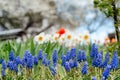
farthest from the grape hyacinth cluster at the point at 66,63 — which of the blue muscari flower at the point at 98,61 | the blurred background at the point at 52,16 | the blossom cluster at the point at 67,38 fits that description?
the blurred background at the point at 52,16

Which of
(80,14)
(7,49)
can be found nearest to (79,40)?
(7,49)

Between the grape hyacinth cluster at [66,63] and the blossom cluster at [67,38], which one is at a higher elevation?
the grape hyacinth cluster at [66,63]

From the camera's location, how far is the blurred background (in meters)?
10.3

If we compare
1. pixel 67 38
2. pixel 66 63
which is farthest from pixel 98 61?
pixel 67 38

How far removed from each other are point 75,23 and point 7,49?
591 cm

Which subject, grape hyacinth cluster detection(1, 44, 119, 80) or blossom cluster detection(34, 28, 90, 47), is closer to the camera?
grape hyacinth cluster detection(1, 44, 119, 80)

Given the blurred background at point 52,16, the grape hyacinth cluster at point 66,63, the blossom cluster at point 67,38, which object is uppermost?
the grape hyacinth cluster at point 66,63

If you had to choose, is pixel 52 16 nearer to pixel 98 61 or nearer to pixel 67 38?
pixel 67 38

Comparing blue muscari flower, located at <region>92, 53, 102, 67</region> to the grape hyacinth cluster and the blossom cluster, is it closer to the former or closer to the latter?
the grape hyacinth cluster

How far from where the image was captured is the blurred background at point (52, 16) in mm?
10266

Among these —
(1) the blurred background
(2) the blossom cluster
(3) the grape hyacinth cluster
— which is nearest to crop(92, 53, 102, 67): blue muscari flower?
(3) the grape hyacinth cluster

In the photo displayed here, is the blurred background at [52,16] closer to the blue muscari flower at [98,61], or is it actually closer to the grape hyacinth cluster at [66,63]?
the grape hyacinth cluster at [66,63]

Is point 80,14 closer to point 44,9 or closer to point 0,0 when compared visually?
point 44,9

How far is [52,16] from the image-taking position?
34.4 feet
